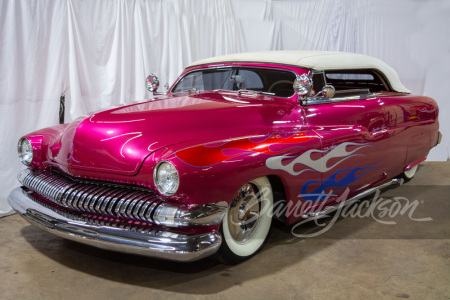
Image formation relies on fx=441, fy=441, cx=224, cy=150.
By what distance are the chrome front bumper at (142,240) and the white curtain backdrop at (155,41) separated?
1.70m

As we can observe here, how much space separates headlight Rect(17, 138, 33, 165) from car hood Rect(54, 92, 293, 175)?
0.28 metres

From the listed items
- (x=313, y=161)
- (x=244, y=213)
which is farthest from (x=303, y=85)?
(x=244, y=213)

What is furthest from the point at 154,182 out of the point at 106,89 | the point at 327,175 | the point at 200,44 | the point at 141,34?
the point at 200,44

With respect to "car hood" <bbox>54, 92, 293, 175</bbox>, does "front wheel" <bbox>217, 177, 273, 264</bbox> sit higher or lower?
lower

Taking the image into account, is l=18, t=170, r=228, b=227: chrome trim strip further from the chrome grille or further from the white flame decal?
the white flame decal

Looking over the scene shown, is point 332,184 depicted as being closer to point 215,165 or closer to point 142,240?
point 215,165

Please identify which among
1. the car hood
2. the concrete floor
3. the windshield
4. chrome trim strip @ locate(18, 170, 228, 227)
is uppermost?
the windshield

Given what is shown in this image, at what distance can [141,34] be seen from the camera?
5156 mm

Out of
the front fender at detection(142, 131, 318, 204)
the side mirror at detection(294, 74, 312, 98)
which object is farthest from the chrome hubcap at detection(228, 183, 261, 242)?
the side mirror at detection(294, 74, 312, 98)

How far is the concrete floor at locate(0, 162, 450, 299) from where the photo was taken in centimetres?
256

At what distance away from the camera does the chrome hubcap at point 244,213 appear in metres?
2.79

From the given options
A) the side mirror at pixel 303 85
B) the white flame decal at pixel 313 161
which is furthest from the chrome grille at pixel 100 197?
the side mirror at pixel 303 85

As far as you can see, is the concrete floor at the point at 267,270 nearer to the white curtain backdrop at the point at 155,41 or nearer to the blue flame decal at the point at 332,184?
the blue flame decal at the point at 332,184

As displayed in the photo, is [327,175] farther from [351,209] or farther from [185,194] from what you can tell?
[185,194]
